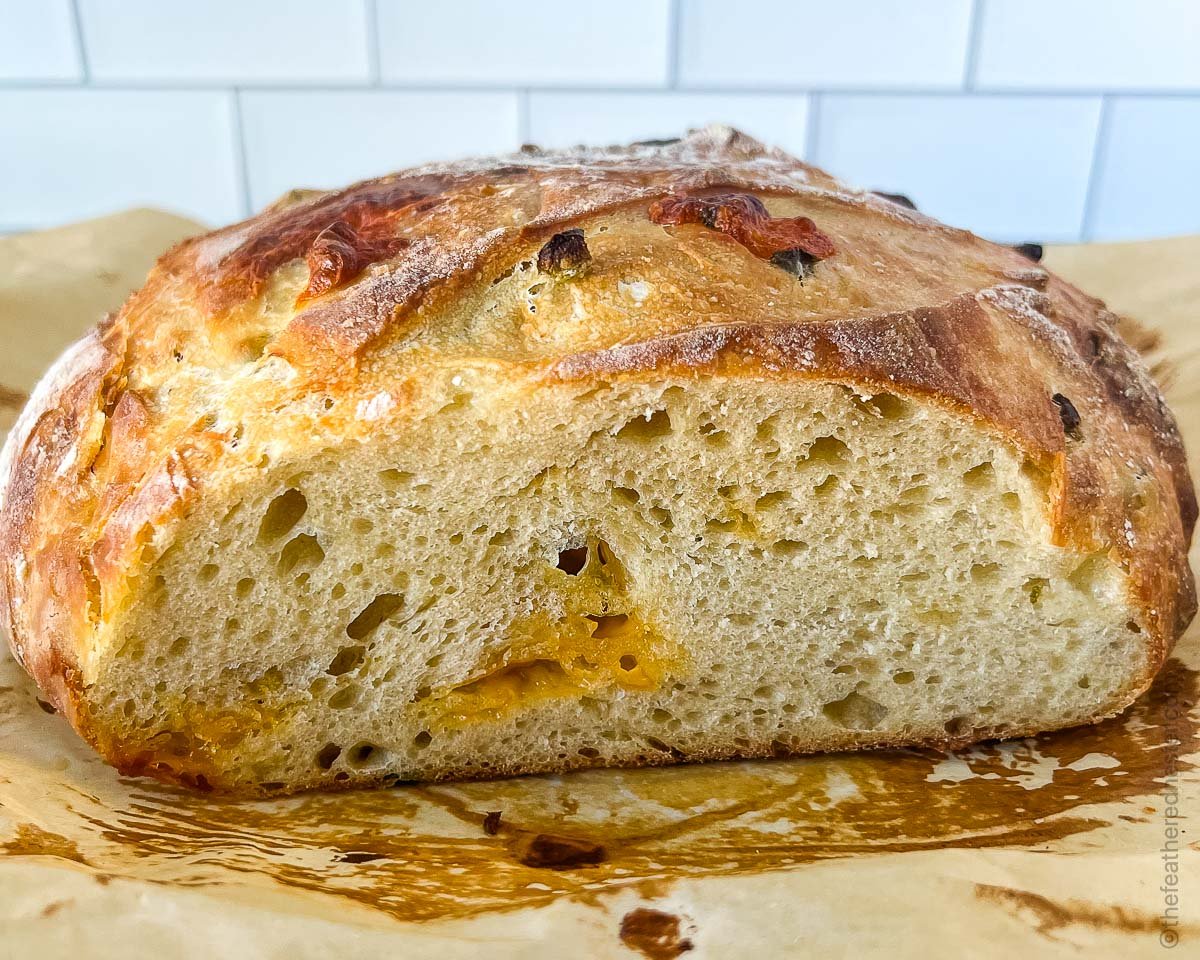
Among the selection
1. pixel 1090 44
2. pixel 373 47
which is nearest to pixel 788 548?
pixel 373 47

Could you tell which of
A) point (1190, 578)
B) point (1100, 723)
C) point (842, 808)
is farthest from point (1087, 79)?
point (842, 808)

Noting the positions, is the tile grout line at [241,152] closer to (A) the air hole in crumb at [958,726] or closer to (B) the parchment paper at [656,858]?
(B) the parchment paper at [656,858]

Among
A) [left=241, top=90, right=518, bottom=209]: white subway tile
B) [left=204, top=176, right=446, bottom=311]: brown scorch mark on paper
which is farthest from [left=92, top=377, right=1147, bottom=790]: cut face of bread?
[left=241, top=90, right=518, bottom=209]: white subway tile

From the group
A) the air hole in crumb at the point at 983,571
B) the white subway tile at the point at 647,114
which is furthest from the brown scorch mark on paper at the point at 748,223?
the white subway tile at the point at 647,114

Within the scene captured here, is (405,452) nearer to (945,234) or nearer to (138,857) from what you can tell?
(138,857)

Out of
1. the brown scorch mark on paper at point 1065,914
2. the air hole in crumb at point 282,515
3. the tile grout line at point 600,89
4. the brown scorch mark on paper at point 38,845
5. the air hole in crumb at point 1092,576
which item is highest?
the tile grout line at point 600,89

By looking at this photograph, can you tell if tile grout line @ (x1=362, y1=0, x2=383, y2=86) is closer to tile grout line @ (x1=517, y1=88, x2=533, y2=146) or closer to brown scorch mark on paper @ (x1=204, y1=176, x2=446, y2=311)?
tile grout line @ (x1=517, y1=88, x2=533, y2=146)

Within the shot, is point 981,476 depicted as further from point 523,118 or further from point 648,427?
point 523,118
